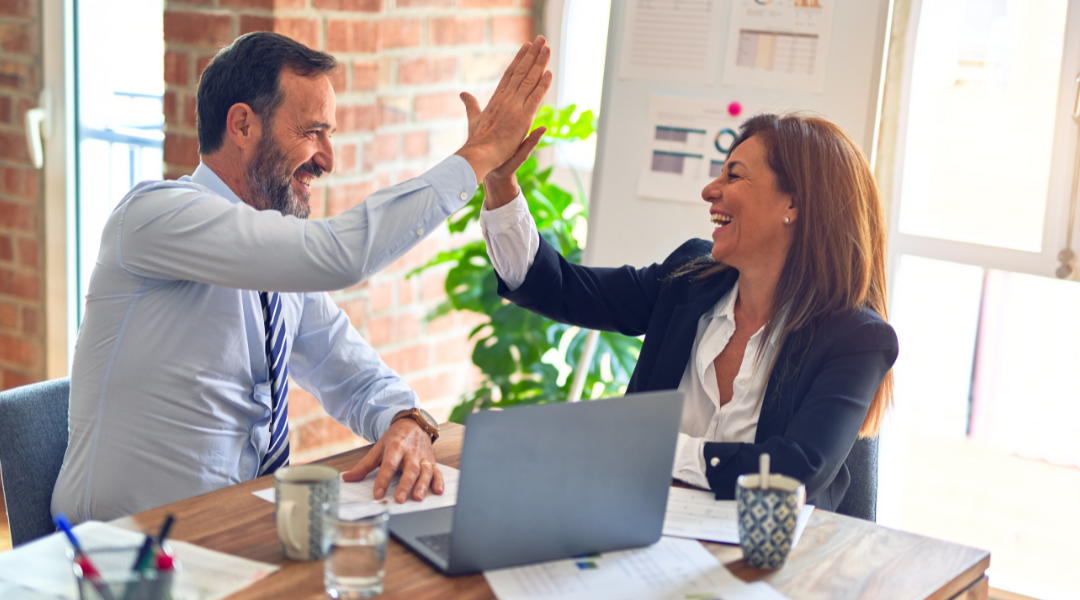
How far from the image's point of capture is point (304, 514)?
117cm

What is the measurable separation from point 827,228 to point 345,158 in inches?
53.8

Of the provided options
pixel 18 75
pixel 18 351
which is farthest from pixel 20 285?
pixel 18 75

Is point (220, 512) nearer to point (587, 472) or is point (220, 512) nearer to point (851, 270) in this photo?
point (587, 472)

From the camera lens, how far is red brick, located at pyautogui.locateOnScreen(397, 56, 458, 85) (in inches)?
116

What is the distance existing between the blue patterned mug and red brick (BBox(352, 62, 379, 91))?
5.91 ft

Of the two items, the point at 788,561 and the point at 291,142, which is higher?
the point at 291,142

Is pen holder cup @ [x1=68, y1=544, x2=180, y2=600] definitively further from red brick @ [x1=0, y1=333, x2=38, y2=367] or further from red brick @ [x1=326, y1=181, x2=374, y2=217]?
red brick @ [x1=0, y1=333, x2=38, y2=367]

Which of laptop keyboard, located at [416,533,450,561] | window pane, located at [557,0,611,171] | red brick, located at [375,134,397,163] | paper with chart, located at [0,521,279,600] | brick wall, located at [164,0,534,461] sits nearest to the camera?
paper with chart, located at [0,521,279,600]

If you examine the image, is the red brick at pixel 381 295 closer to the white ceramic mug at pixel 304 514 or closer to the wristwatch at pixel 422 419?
the wristwatch at pixel 422 419

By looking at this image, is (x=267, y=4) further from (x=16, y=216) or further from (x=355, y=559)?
(x=355, y=559)

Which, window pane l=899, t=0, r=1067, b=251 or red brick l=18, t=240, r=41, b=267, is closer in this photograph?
window pane l=899, t=0, r=1067, b=251

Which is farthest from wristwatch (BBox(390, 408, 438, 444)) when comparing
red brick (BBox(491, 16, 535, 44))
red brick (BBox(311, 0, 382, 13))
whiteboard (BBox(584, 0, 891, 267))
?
red brick (BBox(491, 16, 535, 44))

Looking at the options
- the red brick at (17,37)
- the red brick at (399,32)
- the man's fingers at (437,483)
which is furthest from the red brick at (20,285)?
the man's fingers at (437,483)

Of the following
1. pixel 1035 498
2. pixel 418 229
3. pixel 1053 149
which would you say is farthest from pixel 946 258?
A: pixel 418 229
